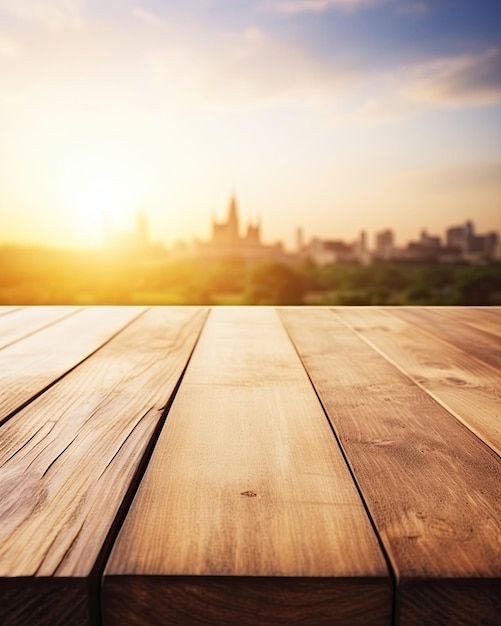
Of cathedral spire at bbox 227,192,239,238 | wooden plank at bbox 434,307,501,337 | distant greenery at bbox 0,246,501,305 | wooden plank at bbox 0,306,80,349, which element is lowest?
distant greenery at bbox 0,246,501,305

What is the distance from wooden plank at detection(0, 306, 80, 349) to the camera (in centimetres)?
128

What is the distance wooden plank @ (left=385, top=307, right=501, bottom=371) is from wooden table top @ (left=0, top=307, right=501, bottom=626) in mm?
139

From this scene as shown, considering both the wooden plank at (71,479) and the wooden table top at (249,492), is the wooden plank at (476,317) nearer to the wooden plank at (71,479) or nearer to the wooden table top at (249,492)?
the wooden table top at (249,492)

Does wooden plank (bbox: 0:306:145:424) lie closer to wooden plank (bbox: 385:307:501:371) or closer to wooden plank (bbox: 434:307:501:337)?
wooden plank (bbox: 385:307:501:371)

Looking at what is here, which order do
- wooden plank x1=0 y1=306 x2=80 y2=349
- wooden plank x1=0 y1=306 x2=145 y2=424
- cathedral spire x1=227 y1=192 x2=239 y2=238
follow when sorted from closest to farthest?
wooden plank x1=0 y1=306 x2=145 y2=424 < wooden plank x1=0 y1=306 x2=80 y2=349 < cathedral spire x1=227 y1=192 x2=239 y2=238

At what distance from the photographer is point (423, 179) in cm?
4006

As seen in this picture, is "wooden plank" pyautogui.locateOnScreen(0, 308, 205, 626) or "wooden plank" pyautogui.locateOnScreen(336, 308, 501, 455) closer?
"wooden plank" pyautogui.locateOnScreen(0, 308, 205, 626)

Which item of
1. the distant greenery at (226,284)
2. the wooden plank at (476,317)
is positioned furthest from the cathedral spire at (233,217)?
the wooden plank at (476,317)

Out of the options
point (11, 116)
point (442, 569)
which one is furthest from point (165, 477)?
point (11, 116)

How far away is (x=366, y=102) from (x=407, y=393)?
726 inches

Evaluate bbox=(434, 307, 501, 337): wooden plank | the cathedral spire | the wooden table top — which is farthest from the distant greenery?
the cathedral spire

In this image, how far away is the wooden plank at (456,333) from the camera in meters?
1.12

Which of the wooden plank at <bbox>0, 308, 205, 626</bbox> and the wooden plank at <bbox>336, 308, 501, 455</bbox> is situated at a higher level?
the wooden plank at <bbox>0, 308, 205, 626</bbox>

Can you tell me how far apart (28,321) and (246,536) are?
139 cm
